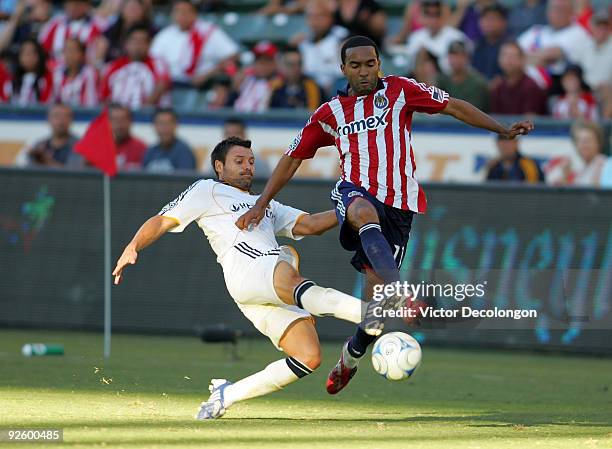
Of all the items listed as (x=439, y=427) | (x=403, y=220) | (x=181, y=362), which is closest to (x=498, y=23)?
(x=181, y=362)

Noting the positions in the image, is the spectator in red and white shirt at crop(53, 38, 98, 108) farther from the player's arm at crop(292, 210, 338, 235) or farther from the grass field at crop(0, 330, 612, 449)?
the player's arm at crop(292, 210, 338, 235)

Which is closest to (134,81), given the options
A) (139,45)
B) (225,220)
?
(139,45)

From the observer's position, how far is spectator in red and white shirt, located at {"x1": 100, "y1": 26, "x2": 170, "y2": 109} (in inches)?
688

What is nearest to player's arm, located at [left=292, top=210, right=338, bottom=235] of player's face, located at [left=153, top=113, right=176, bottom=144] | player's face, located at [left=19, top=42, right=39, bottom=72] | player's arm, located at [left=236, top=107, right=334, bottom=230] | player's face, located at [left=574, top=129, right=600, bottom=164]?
player's arm, located at [left=236, top=107, right=334, bottom=230]

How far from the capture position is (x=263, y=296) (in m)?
7.78

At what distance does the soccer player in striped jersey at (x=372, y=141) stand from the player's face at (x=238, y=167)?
229 mm

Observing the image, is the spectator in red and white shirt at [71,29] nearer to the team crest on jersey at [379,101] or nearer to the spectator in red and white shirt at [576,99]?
the spectator in red and white shirt at [576,99]

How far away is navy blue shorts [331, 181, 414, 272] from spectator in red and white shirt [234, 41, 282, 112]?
8.75m

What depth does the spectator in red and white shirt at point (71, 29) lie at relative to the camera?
63.8 feet

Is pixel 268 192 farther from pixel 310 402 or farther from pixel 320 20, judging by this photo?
pixel 320 20

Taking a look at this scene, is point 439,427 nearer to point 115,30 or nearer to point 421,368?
point 421,368

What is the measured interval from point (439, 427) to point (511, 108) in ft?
28.4

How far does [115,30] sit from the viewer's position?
19.3 m

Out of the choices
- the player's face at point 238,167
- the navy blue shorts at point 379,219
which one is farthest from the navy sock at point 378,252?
the player's face at point 238,167
